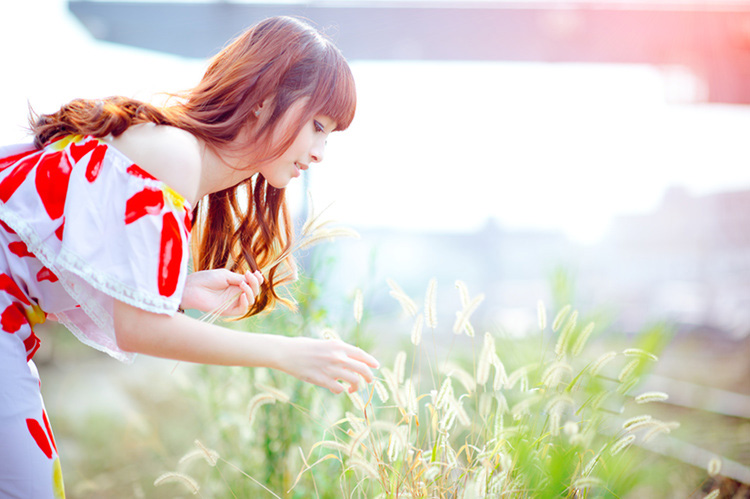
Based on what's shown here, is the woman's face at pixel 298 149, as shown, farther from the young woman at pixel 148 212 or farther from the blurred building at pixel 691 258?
the blurred building at pixel 691 258

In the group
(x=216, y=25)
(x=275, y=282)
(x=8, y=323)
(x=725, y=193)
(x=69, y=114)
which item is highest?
(x=725, y=193)

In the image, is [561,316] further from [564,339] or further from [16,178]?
[16,178]

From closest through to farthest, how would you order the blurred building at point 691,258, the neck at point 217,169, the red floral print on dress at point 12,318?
the red floral print on dress at point 12,318 → the neck at point 217,169 → the blurred building at point 691,258

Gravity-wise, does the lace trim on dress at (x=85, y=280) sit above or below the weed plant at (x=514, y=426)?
above

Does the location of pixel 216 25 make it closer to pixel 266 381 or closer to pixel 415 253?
pixel 266 381

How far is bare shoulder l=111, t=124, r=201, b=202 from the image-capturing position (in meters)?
0.78

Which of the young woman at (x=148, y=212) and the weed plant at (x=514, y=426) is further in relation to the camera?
the weed plant at (x=514, y=426)

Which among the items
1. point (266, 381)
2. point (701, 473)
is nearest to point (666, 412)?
point (701, 473)

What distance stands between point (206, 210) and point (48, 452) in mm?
562

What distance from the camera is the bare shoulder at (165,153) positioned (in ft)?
2.55

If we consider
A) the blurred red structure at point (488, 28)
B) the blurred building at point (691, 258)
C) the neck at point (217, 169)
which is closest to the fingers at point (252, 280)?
the neck at point (217, 169)

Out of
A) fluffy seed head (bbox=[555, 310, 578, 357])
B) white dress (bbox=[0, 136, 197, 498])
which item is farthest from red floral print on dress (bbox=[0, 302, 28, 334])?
fluffy seed head (bbox=[555, 310, 578, 357])

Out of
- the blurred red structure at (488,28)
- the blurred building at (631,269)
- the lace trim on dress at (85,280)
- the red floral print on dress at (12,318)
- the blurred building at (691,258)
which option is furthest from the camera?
the blurred building at (691,258)

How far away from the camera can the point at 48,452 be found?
0.83m
